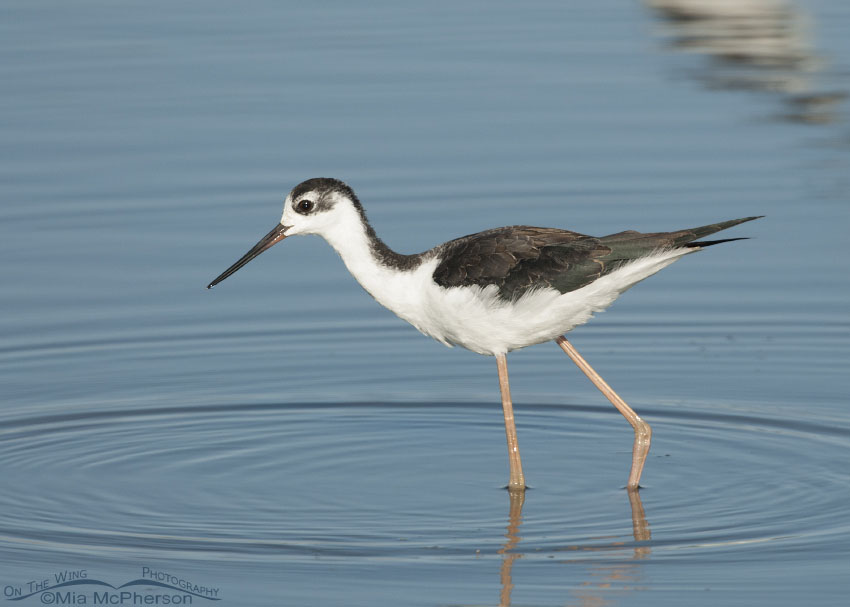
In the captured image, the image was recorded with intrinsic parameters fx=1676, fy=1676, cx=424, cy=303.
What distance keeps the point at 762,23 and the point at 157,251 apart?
890 cm

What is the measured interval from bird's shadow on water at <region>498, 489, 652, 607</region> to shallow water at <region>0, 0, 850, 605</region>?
0.7 inches

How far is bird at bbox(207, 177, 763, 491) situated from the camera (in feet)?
27.0

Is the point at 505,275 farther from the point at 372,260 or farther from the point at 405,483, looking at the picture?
the point at 405,483

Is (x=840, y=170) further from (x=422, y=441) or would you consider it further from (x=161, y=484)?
(x=161, y=484)

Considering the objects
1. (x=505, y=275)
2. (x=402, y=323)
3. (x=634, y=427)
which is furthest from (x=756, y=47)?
(x=505, y=275)

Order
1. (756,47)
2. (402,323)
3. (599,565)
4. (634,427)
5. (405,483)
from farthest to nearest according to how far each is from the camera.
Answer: (756,47)
(402,323)
(634,427)
(405,483)
(599,565)

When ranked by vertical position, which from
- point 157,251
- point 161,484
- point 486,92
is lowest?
point 161,484

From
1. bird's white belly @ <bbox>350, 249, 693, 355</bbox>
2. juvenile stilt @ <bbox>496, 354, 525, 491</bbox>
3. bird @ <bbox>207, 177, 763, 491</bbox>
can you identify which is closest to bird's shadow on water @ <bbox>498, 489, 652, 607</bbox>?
juvenile stilt @ <bbox>496, 354, 525, 491</bbox>

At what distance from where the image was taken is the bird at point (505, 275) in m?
8.23

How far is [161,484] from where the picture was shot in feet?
27.9

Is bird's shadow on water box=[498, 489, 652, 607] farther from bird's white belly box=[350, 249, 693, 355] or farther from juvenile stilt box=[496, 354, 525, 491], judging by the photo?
bird's white belly box=[350, 249, 693, 355]

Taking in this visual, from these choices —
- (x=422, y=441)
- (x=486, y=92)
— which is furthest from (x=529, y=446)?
(x=486, y=92)

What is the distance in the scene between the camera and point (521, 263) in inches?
328

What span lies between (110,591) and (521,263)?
8.54ft
